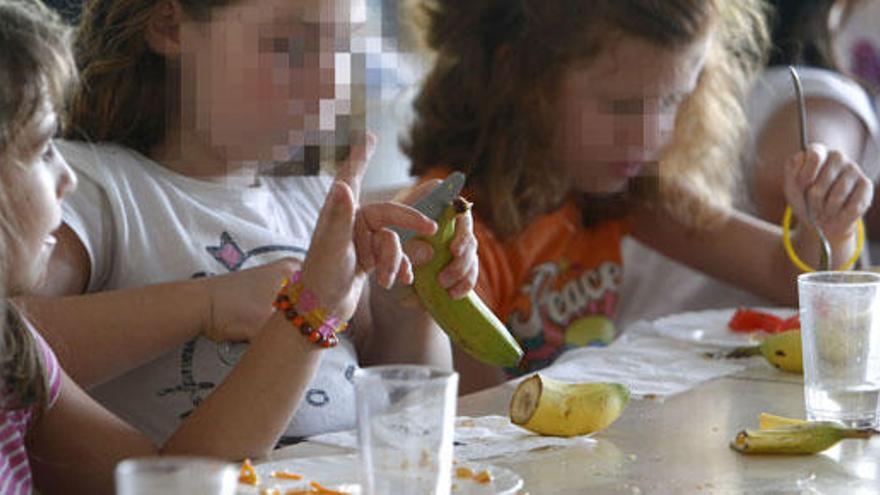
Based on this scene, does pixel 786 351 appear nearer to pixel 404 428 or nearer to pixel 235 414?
pixel 235 414

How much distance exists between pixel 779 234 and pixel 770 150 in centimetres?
45

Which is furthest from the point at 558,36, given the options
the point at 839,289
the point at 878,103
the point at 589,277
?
the point at 878,103

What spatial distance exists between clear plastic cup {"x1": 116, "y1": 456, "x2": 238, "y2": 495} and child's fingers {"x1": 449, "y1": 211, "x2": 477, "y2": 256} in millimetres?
642

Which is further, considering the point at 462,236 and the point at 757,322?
the point at 757,322

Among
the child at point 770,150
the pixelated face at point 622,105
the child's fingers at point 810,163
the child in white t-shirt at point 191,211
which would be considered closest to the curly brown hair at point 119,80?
the child in white t-shirt at point 191,211

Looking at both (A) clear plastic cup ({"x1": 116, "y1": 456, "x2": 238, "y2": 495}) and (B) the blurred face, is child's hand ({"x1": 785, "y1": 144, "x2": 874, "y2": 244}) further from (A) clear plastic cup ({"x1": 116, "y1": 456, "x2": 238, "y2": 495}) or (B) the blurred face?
(A) clear plastic cup ({"x1": 116, "y1": 456, "x2": 238, "y2": 495})

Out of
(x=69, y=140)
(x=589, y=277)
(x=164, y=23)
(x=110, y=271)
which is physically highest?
(x=164, y=23)

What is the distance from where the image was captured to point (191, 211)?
172 cm

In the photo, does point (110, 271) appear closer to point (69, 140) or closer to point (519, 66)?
point (69, 140)

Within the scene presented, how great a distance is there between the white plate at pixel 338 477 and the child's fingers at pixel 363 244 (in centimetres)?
19

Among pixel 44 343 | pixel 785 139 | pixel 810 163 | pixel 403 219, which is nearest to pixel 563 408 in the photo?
pixel 403 219

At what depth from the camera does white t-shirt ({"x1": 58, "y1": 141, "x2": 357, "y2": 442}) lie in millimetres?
1643

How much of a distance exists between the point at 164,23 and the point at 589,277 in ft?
2.96

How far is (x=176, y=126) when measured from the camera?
1.75 meters
